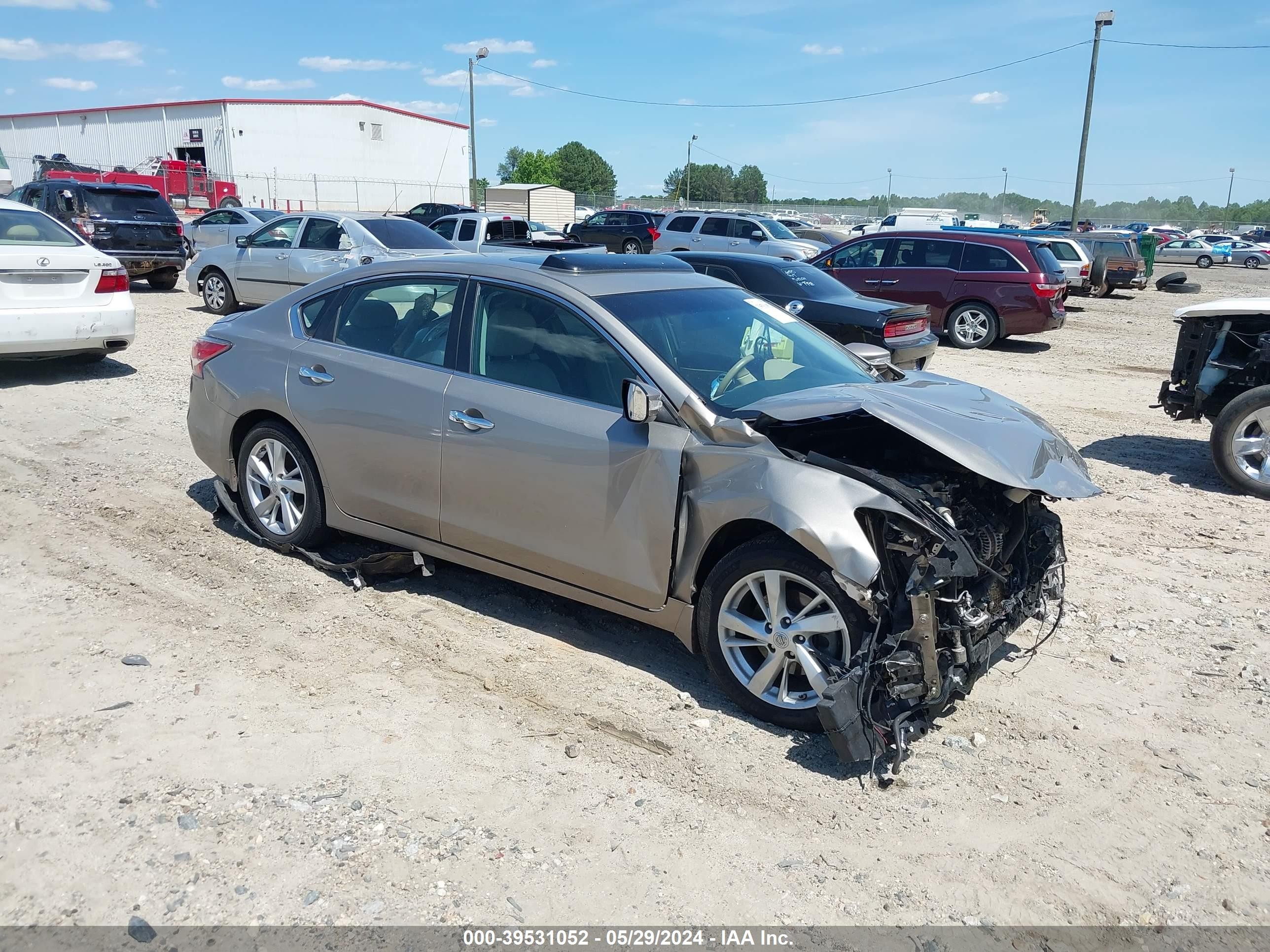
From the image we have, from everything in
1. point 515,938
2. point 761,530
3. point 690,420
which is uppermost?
point 690,420

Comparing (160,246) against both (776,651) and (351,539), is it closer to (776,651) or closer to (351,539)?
(351,539)

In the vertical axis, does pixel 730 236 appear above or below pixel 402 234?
above

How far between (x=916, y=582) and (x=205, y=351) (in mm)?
4328

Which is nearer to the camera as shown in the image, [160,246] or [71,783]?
[71,783]

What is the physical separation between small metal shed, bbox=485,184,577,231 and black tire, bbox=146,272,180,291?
3377cm

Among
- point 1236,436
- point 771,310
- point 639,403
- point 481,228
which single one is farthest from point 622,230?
point 639,403

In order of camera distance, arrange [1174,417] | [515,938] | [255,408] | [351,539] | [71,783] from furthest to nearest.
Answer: [1174,417] < [351,539] < [255,408] < [71,783] < [515,938]

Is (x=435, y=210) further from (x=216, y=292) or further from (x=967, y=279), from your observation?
(x=967, y=279)

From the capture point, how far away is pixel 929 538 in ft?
11.5

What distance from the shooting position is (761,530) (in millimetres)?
3764

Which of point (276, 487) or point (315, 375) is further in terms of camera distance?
point (276, 487)

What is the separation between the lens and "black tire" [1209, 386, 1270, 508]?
280 inches

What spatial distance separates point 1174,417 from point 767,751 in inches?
241

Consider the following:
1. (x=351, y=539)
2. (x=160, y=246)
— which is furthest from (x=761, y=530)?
(x=160, y=246)
